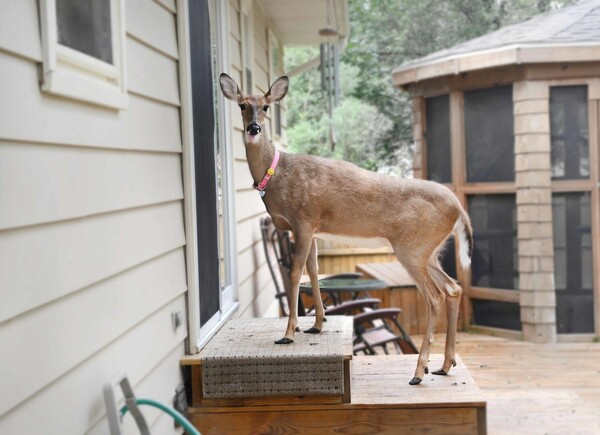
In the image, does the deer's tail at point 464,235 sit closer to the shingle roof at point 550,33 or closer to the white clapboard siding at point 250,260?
the white clapboard siding at point 250,260

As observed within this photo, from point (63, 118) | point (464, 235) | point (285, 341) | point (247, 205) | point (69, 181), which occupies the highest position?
point (63, 118)

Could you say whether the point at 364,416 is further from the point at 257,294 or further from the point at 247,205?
the point at 257,294

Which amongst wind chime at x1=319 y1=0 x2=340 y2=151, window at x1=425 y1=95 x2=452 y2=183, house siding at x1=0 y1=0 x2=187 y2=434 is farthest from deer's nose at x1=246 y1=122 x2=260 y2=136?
window at x1=425 y1=95 x2=452 y2=183

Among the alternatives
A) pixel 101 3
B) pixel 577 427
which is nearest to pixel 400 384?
pixel 577 427

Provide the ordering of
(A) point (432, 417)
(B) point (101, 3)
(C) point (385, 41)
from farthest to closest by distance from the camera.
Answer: (C) point (385, 41)
(A) point (432, 417)
(B) point (101, 3)

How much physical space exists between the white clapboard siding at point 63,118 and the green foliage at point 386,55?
15.2 m

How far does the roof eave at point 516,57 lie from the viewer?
24.6 feet

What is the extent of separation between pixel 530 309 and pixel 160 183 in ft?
18.5

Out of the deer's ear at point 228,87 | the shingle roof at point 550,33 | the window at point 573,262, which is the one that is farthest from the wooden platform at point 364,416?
the shingle roof at point 550,33

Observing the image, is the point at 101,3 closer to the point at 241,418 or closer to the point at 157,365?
the point at 157,365

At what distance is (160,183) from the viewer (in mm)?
3053

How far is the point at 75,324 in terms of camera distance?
2.12 metres

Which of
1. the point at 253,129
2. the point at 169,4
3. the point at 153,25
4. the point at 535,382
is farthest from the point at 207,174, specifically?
the point at 535,382

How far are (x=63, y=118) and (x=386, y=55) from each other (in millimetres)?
17823
